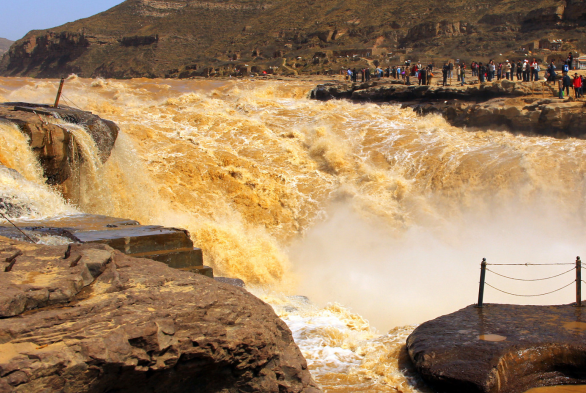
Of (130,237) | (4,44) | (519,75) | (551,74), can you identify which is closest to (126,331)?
(130,237)

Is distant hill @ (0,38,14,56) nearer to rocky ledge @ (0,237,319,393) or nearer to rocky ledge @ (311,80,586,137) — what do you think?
rocky ledge @ (311,80,586,137)

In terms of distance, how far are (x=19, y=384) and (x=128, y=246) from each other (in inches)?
148

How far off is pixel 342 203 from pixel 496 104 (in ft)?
20.6

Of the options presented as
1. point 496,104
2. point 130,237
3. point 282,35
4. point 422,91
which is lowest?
point 130,237

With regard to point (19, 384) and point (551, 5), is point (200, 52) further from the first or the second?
point (19, 384)

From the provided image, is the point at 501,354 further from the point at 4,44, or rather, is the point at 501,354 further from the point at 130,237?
the point at 4,44

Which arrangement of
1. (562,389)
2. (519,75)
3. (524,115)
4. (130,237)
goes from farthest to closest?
1. (519,75)
2. (524,115)
3. (130,237)
4. (562,389)

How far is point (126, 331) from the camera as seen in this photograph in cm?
301

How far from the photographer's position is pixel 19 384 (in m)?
2.57

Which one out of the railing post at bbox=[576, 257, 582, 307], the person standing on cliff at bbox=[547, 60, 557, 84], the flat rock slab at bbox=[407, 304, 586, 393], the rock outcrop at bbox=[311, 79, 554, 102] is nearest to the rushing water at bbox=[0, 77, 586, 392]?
the flat rock slab at bbox=[407, 304, 586, 393]

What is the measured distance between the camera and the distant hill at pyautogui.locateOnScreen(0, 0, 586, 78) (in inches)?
1458

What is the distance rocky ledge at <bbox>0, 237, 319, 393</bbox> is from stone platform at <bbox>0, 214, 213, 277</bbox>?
217 centimetres

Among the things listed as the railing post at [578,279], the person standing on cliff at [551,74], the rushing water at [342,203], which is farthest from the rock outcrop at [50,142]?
the person standing on cliff at [551,74]

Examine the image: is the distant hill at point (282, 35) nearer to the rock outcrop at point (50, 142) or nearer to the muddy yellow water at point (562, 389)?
the rock outcrop at point (50, 142)
